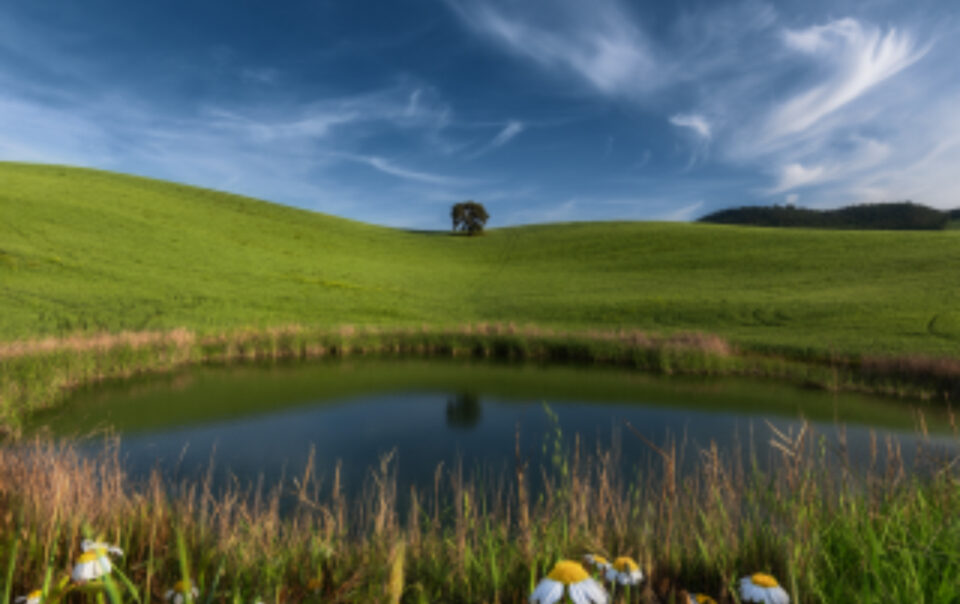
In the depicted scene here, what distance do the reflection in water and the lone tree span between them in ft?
172

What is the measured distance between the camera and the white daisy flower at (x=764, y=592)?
1.75m

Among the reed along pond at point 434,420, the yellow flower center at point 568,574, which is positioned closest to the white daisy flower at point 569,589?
the yellow flower center at point 568,574

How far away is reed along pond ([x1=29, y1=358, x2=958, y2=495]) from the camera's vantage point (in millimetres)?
7133

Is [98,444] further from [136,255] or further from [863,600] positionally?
[136,255]

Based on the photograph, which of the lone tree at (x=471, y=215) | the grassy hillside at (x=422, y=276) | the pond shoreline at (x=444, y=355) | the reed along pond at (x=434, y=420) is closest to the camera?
the reed along pond at (x=434, y=420)

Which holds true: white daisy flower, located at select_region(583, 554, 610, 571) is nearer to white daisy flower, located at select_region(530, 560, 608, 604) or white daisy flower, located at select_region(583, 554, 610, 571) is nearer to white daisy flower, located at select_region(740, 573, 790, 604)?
white daisy flower, located at select_region(740, 573, 790, 604)

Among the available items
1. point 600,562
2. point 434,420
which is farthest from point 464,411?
point 600,562

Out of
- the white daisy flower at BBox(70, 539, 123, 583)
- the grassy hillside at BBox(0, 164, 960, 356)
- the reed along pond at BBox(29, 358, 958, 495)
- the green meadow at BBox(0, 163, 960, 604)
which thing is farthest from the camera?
the grassy hillside at BBox(0, 164, 960, 356)

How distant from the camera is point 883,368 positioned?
13250 millimetres

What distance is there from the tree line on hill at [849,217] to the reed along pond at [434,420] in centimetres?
8144

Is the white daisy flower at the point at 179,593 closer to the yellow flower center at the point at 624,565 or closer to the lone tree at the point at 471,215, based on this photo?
the yellow flower center at the point at 624,565

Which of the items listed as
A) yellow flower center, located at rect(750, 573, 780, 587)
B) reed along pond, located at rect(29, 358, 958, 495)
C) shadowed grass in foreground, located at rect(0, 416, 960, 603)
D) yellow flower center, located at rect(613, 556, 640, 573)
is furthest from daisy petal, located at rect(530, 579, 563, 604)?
reed along pond, located at rect(29, 358, 958, 495)

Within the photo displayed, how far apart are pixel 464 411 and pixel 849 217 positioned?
9761 cm

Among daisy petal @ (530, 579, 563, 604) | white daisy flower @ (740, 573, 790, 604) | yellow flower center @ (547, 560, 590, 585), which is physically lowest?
white daisy flower @ (740, 573, 790, 604)
